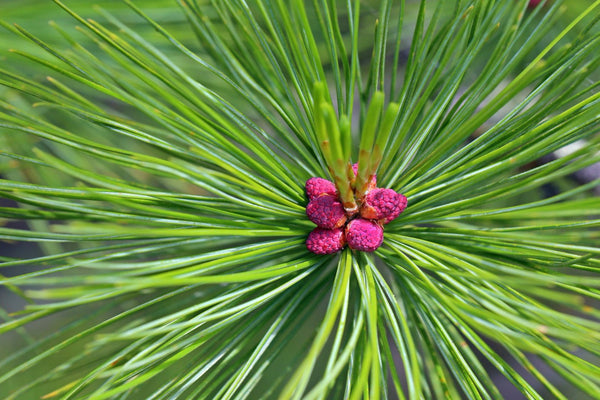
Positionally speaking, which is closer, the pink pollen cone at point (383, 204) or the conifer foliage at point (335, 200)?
the conifer foliage at point (335, 200)

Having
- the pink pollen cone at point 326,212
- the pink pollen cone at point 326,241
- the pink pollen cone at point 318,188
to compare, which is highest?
the pink pollen cone at point 318,188

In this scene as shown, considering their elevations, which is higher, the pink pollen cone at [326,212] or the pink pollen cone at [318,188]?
the pink pollen cone at [318,188]

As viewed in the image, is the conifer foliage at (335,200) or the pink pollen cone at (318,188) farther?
the pink pollen cone at (318,188)

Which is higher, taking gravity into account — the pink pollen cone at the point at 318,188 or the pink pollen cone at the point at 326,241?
the pink pollen cone at the point at 318,188
